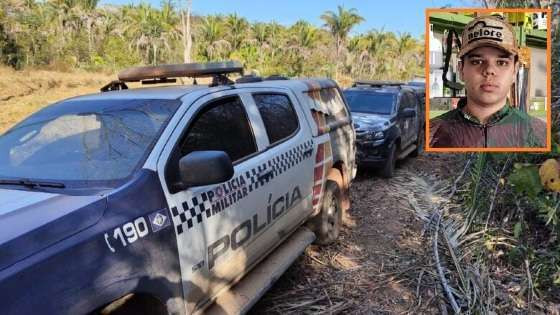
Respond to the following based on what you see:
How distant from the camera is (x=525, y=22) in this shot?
2.61 m

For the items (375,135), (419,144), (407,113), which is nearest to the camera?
(375,135)

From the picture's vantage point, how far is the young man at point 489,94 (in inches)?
96.7

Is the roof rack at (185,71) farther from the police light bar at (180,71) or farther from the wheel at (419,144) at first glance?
the wheel at (419,144)

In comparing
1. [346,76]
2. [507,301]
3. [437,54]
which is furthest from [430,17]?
[346,76]

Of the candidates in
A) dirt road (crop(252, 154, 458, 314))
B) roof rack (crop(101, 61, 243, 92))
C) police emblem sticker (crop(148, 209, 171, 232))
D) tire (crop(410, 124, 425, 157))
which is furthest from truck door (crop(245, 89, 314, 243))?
tire (crop(410, 124, 425, 157))

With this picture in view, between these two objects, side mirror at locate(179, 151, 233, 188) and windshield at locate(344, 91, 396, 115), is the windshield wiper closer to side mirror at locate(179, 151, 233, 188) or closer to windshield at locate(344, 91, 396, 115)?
side mirror at locate(179, 151, 233, 188)

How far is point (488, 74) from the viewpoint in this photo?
249cm

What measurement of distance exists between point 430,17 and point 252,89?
151 cm

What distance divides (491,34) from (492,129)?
0.51 m

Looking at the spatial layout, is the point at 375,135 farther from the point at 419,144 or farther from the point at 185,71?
the point at 185,71

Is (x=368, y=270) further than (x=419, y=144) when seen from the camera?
No

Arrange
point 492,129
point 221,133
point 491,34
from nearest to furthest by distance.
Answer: point 491,34
point 492,129
point 221,133

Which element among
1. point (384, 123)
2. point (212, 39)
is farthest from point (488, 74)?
point (212, 39)

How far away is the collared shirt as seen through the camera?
8.44 feet
